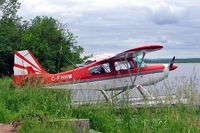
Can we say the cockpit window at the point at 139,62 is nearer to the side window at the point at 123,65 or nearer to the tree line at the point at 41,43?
the side window at the point at 123,65

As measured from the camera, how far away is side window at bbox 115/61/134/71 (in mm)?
20156

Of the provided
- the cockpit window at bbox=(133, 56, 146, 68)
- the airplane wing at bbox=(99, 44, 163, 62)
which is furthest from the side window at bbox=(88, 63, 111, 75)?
the cockpit window at bbox=(133, 56, 146, 68)

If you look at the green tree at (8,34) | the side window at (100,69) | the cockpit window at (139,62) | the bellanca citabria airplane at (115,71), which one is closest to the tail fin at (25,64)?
the bellanca citabria airplane at (115,71)

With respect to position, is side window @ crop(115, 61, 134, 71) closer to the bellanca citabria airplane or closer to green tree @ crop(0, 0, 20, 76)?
the bellanca citabria airplane

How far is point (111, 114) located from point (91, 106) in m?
0.68

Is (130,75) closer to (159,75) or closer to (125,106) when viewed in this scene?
(159,75)

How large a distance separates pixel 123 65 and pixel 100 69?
904 mm

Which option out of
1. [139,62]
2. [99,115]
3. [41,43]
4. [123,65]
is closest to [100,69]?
[123,65]

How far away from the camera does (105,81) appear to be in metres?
19.8

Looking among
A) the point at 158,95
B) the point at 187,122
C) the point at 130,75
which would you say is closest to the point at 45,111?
the point at 158,95

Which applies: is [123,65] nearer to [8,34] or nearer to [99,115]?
[99,115]

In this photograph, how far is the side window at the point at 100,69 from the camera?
65.7 ft

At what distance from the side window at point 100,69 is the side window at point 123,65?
39 centimetres

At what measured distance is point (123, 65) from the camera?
20.4 metres
